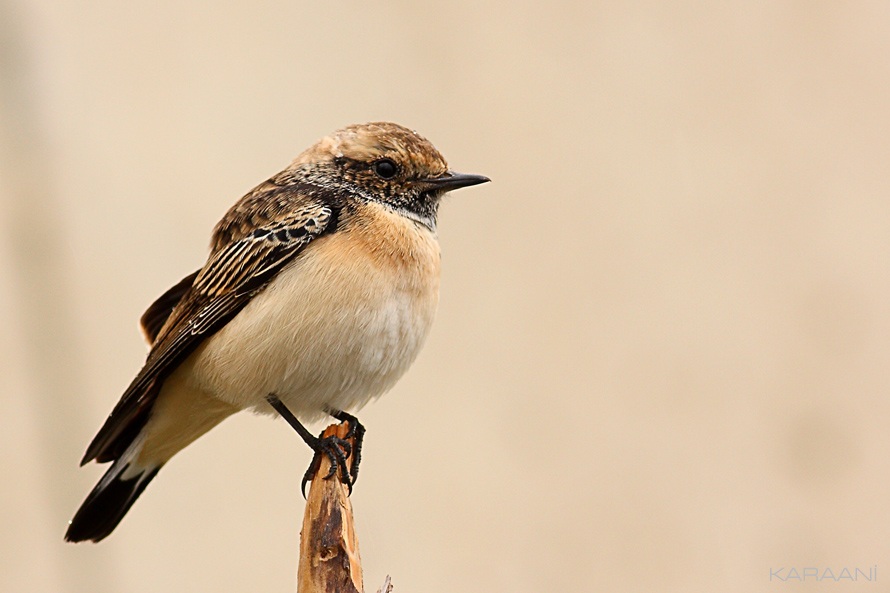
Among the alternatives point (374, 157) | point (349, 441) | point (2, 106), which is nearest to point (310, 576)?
point (349, 441)

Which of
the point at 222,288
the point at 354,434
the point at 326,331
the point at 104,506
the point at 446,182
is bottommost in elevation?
the point at 104,506

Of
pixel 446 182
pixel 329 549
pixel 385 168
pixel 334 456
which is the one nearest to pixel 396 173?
pixel 385 168

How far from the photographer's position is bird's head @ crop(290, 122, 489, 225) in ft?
11.0

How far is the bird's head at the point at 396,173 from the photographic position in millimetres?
3350

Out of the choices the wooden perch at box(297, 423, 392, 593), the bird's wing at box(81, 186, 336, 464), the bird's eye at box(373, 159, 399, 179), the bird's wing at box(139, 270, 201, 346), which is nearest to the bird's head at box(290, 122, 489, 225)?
the bird's eye at box(373, 159, 399, 179)

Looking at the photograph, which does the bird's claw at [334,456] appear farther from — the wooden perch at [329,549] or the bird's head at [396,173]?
the bird's head at [396,173]

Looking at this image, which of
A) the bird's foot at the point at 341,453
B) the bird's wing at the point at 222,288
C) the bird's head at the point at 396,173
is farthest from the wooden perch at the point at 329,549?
the bird's head at the point at 396,173

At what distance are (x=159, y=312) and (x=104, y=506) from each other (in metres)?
0.71

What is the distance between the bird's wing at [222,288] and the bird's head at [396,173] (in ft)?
0.68

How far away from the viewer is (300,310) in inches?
116

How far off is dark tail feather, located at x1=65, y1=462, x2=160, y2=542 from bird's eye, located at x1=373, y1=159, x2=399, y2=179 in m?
1.34

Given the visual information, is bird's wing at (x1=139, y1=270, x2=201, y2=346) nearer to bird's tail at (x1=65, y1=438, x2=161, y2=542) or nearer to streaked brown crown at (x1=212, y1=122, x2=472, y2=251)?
streaked brown crown at (x1=212, y1=122, x2=472, y2=251)

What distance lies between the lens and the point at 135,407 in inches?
126

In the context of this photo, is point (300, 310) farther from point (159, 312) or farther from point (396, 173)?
point (159, 312)
